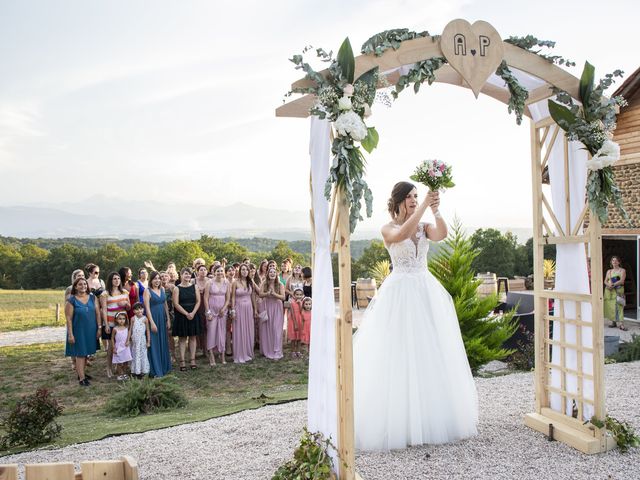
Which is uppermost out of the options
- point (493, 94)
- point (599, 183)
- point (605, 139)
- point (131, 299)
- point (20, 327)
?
point (493, 94)

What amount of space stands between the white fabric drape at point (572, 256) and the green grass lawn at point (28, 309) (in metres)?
16.9

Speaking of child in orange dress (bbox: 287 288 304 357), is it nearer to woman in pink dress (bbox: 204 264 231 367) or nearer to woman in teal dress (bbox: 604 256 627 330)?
woman in pink dress (bbox: 204 264 231 367)

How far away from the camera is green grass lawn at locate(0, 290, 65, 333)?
1831cm

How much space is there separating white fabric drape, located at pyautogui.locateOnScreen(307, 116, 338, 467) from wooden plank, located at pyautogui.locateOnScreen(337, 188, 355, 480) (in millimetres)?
137

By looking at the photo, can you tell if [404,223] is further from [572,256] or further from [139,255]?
[139,255]

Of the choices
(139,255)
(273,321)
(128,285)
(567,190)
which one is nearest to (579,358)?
(567,190)

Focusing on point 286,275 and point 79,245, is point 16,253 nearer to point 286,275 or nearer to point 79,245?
point 79,245

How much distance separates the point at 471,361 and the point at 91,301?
602cm

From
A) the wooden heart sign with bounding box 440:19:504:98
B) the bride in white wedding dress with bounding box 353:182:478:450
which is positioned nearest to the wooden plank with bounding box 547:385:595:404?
the bride in white wedding dress with bounding box 353:182:478:450

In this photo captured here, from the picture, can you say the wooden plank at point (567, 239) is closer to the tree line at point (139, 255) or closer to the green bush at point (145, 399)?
the green bush at point (145, 399)

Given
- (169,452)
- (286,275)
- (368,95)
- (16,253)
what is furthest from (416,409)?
(16,253)

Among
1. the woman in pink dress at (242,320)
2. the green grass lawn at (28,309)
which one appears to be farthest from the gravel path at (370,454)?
the green grass lawn at (28,309)

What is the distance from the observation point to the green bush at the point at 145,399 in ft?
22.6

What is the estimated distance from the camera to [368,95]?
3.89 m
